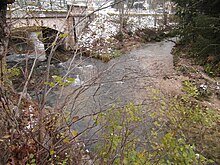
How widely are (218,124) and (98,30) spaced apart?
1357 centimetres

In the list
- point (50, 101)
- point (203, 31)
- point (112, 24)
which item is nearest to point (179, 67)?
point (203, 31)

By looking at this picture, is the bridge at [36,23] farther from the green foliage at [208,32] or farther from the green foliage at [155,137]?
the green foliage at [208,32]

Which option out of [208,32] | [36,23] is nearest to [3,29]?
[36,23]

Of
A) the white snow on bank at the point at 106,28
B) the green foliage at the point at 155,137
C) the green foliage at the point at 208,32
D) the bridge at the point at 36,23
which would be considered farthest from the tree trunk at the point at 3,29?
the white snow on bank at the point at 106,28

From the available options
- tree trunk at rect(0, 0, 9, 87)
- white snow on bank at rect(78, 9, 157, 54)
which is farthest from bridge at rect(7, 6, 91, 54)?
white snow on bank at rect(78, 9, 157, 54)

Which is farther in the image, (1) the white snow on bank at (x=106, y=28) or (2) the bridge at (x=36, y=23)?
(1) the white snow on bank at (x=106, y=28)

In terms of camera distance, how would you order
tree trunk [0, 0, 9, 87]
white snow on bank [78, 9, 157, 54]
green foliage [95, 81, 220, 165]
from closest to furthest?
tree trunk [0, 0, 9, 87] < green foliage [95, 81, 220, 165] < white snow on bank [78, 9, 157, 54]

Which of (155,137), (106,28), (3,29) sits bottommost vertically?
(155,137)

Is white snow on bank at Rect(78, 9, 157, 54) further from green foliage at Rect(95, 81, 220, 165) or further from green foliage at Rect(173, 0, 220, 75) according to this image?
green foliage at Rect(95, 81, 220, 165)

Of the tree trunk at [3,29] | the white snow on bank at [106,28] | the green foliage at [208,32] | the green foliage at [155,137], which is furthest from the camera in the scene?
the white snow on bank at [106,28]

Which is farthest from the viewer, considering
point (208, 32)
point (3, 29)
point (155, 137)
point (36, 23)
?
point (208, 32)

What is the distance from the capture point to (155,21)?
64.6 feet

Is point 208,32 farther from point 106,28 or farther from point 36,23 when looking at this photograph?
point 106,28

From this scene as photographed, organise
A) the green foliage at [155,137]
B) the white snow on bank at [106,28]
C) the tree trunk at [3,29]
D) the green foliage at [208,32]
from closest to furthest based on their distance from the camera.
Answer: the tree trunk at [3,29], the green foliage at [155,137], the green foliage at [208,32], the white snow on bank at [106,28]
